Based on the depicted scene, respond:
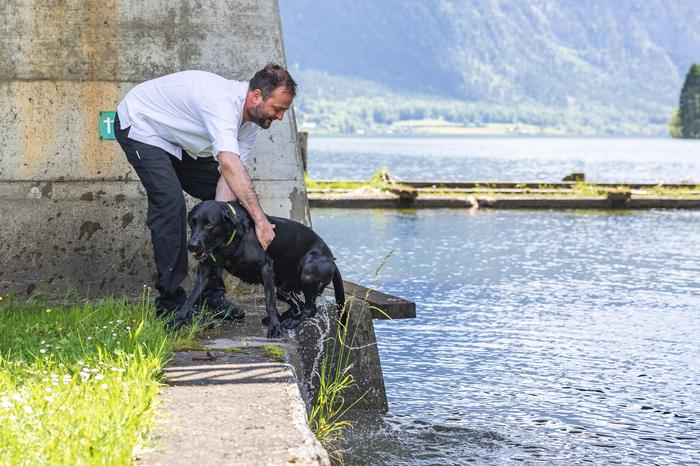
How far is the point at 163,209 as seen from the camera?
7.25m

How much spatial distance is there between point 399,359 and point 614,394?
6.15 feet

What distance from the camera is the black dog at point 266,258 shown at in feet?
22.0

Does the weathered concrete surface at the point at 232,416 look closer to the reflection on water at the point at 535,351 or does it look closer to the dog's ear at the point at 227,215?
the dog's ear at the point at 227,215

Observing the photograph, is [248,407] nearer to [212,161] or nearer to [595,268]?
[212,161]

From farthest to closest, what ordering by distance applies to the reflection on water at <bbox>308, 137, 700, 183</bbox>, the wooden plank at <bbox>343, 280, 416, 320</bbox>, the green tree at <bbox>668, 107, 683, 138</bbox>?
the green tree at <bbox>668, 107, 683, 138</bbox>
the reflection on water at <bbox>308, 137, 700, 183</bbox>
the wooden plank at <bbox>343, 280, 416, 320</bbox>

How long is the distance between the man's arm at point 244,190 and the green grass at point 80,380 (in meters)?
0.72

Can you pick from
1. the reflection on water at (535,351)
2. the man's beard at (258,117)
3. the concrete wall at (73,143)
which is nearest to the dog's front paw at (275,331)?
the reflection on water at (535,351)

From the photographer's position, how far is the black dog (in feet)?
22.0

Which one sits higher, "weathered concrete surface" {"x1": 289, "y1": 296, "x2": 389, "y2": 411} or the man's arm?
the man's arm

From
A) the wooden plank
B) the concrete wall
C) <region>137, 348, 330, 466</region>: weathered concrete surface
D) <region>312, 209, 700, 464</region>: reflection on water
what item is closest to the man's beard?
<region>137, 348, 330, 466</region>: weathered concrete surface

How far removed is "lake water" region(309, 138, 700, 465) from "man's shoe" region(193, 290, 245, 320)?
3.50 ft

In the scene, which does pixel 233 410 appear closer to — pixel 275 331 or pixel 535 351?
pixel 275 331

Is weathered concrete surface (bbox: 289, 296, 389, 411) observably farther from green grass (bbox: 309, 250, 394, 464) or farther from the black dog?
the black dog

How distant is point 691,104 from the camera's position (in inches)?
6363
